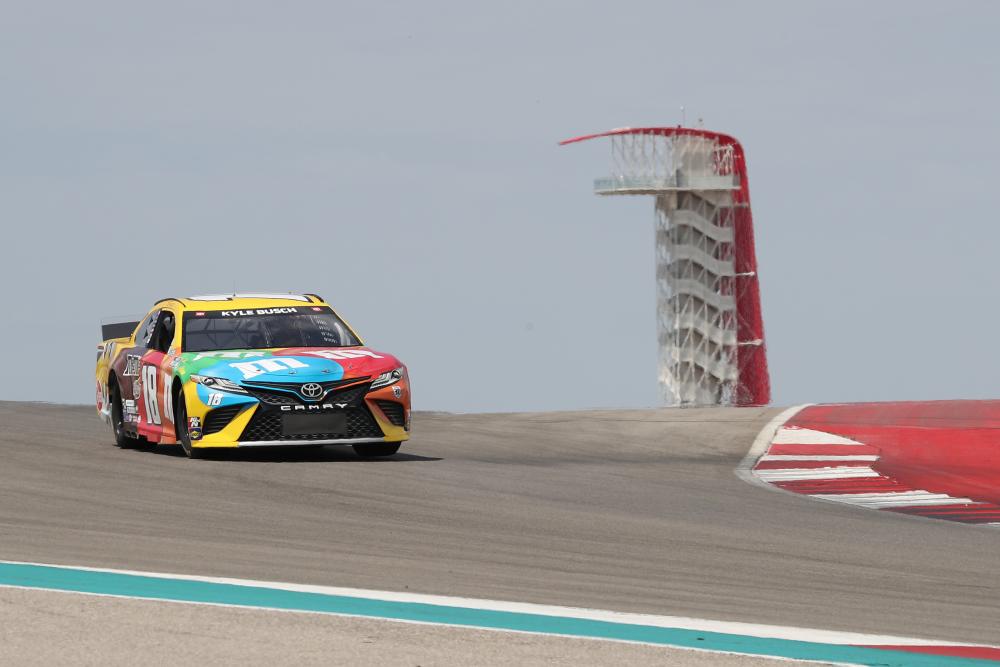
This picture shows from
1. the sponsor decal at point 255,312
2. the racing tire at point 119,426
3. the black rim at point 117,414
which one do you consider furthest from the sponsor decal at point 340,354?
the black rim at point 117,414

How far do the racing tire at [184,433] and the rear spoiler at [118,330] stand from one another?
261cm

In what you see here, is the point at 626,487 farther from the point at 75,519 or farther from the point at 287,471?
the point at 75,519

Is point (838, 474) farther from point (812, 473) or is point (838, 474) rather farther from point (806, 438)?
point (806, 438)

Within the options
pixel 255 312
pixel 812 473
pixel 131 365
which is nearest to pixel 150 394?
pixel 131 365

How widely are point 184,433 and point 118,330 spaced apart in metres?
3.27

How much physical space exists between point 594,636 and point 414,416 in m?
15.5

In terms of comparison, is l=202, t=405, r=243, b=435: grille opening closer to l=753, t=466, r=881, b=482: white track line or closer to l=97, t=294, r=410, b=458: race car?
l=97, t=294, r=410, b=458: race car

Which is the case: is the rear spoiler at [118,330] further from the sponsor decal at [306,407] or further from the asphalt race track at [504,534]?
the sponsor decal at [306,407]

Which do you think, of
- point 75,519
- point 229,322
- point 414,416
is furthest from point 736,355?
point 75,519

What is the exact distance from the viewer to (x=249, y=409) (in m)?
12.8

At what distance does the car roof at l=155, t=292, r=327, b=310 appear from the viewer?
14391 millimetres

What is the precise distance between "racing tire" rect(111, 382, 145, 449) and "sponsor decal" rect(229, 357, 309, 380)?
2.13 metres

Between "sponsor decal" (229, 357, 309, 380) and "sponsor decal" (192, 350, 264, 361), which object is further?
"sponsor decal" (192, 350, 264, 361)

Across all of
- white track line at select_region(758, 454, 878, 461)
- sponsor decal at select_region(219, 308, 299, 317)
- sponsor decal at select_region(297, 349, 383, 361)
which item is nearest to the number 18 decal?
sponsor decal at select_region(219, 308, 299, 317)
